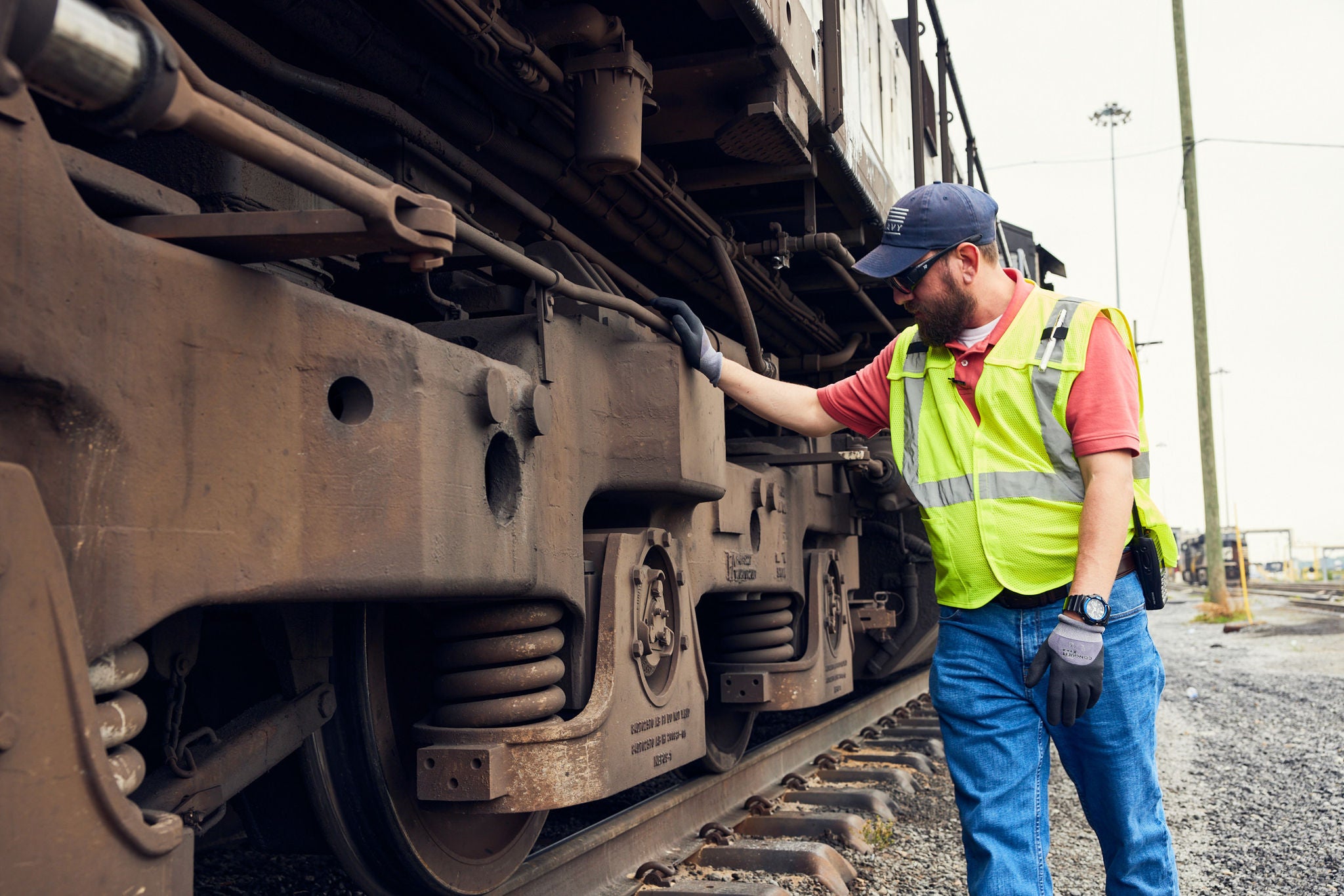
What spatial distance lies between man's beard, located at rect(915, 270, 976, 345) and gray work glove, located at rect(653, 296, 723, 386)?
73cm

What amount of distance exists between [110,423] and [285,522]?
0.35m

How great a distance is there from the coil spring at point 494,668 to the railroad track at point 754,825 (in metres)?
0.72

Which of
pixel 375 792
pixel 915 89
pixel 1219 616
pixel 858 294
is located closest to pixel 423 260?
pixel 375 792

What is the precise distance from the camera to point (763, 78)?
11.8 ft

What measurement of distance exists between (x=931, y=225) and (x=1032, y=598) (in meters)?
0.86

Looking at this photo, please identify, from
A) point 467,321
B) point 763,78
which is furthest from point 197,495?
point 763,78

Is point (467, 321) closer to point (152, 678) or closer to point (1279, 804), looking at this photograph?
point (152, 678)

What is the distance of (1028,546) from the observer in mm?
2656

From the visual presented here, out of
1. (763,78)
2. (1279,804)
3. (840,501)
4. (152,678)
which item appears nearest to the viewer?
(152,678)

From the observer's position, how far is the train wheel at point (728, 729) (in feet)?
16.6

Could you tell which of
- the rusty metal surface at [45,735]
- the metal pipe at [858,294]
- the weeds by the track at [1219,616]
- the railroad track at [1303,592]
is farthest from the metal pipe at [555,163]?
the railroad track at [1303,592]

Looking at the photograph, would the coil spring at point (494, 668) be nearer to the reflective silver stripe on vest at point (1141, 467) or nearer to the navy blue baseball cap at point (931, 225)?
the navy blue baseball cap at point (931, 225)

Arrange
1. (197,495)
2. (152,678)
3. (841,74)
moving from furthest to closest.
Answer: (841,74) < (152,678) < (197,495)

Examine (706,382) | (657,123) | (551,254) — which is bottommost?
(706,382)
